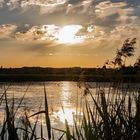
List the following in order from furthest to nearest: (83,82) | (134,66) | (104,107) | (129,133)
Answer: (134,66), (83,82), (129,133), (104,107)

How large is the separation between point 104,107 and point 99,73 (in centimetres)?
152

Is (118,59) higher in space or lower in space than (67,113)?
higher

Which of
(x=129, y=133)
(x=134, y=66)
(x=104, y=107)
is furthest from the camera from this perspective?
(x=134, y=66)

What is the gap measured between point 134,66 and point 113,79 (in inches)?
32.8

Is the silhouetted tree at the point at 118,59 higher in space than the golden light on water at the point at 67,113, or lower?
higher

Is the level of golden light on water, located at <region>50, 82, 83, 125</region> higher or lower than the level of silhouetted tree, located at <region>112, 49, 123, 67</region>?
lower

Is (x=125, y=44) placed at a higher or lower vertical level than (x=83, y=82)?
higher

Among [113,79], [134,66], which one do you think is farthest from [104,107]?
[134,66]

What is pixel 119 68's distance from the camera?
5301 millimetres

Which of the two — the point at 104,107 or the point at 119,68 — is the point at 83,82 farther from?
the point at 104,107

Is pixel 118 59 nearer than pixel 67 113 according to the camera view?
Yes

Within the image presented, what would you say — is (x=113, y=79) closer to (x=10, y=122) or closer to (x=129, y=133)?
(x=129, y=133)

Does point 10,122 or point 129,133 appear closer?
point 10,122

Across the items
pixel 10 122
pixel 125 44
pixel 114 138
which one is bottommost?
pixel 114 138
